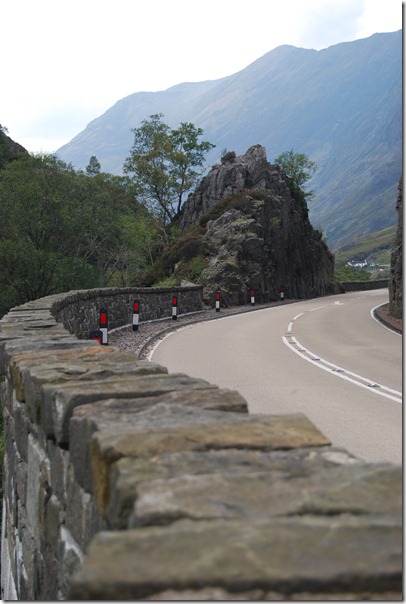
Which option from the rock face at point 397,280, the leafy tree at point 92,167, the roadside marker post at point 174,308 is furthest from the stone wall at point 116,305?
the leafy tree at point 92,167

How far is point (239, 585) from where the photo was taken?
1.60 metres

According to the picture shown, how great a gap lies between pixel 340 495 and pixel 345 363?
12.8 m

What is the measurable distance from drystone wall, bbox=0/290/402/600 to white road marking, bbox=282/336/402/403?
708cm

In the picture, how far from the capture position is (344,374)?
42.4 feet

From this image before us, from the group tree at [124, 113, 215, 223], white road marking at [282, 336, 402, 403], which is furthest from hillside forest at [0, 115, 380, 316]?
white road marking at [282, 336, 402, 403]

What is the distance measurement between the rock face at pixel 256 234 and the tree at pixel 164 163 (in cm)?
941

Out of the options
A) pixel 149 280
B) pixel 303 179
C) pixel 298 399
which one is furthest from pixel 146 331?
pixel 303 179

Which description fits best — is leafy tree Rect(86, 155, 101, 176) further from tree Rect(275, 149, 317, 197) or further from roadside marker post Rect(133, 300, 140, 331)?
roadside marker post Rect(133, 300, 140, 331)

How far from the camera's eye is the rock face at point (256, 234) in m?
40.3

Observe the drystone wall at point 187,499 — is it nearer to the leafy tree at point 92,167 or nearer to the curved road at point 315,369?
the curved road at point 315,369

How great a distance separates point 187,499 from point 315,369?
11747mm

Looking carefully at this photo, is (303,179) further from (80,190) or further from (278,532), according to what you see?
(278,532)

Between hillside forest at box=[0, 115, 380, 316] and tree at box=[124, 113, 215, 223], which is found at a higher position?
tree at box=[124, 113, 215, 223]

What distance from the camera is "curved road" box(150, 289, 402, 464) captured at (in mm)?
8516
